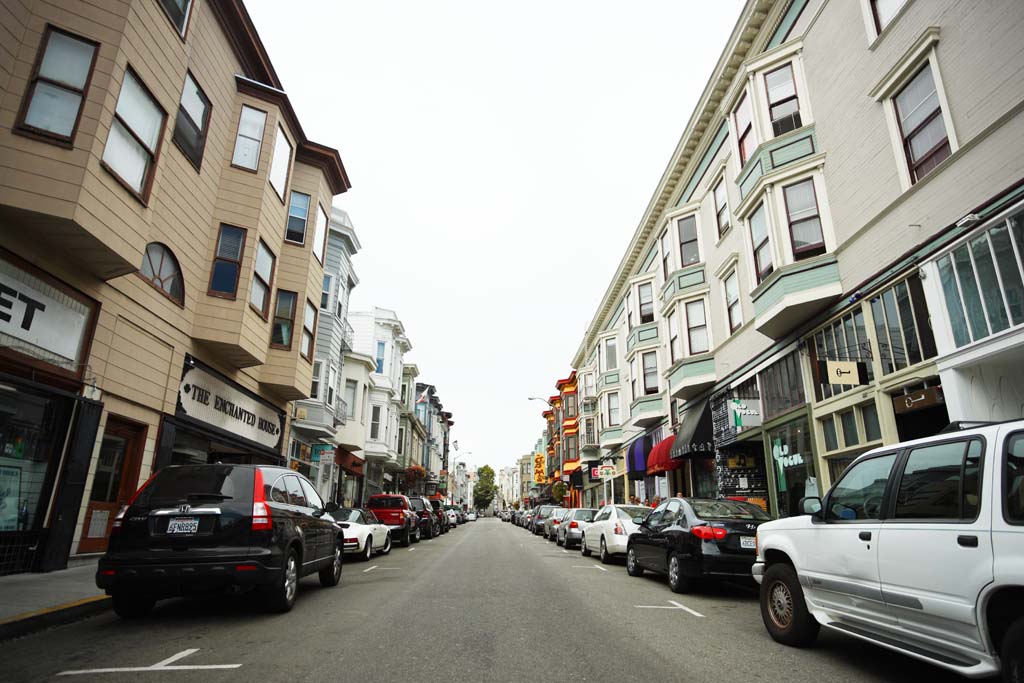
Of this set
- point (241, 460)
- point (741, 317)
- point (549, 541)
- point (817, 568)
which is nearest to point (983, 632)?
point (817, 568)

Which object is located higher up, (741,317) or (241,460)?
(741,317)

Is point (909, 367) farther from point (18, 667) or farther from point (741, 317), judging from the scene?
point (18, 667)

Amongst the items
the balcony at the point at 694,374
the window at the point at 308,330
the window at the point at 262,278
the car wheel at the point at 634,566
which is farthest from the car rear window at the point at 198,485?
the balcony at the point at 694,374

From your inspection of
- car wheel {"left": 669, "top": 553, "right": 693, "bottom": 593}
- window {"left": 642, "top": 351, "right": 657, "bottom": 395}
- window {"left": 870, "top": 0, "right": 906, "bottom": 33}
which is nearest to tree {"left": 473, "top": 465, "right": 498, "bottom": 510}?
window {"left": 642, "top": 351, "right": 657, "bottom": 395}

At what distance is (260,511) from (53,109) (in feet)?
24.1

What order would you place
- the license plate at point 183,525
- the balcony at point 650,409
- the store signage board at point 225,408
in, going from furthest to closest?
the balcony at point 650,409 < the store signage board at point 225,408 < the license plate at point 183,525

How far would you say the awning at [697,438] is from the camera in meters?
20.1

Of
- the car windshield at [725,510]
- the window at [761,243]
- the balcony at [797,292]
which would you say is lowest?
the car windshield at [725,510]

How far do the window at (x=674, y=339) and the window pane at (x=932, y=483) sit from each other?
18.4m

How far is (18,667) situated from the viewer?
4898 mm

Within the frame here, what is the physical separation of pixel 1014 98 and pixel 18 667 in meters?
13.1

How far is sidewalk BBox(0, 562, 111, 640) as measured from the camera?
19.7ft

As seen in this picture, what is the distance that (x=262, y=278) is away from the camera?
54.4ft

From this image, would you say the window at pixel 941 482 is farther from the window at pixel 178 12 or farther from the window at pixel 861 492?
the window at pixel 178 12
